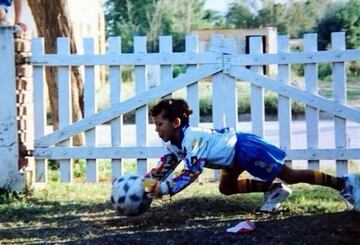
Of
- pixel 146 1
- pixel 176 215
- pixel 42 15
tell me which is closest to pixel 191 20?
pixel 146 1

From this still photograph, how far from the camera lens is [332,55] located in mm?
7430

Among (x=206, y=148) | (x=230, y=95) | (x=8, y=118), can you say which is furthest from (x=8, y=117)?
(x=206, y=148)

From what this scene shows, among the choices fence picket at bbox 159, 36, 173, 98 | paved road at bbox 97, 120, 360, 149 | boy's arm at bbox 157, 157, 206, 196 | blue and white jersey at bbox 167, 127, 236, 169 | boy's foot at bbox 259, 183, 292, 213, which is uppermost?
fence picket at bbox 159, 36, 173, 98

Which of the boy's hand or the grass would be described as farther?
the boy's hand

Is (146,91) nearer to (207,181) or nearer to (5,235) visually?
(207,181)

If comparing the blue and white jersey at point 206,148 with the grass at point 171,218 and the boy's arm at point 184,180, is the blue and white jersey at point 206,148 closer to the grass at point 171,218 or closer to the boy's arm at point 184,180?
the boy's arm at point 184,180

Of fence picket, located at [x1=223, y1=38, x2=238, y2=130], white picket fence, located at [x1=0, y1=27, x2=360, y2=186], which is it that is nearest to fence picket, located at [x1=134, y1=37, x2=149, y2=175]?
white picket fence, located at [x1=0, y1=27, x2=360, y2=186]

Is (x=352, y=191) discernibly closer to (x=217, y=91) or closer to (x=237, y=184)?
(x=237, y=184)

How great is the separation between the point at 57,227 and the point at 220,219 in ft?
4.18

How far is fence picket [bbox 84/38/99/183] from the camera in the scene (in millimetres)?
7629

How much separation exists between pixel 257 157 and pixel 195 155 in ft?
1.91

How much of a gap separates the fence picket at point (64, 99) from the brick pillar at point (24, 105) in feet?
1.00

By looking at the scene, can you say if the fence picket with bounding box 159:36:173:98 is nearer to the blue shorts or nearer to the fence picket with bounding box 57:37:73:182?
the fence picket with bounding box 57:37:73:182

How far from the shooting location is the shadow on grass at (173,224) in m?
5.20
